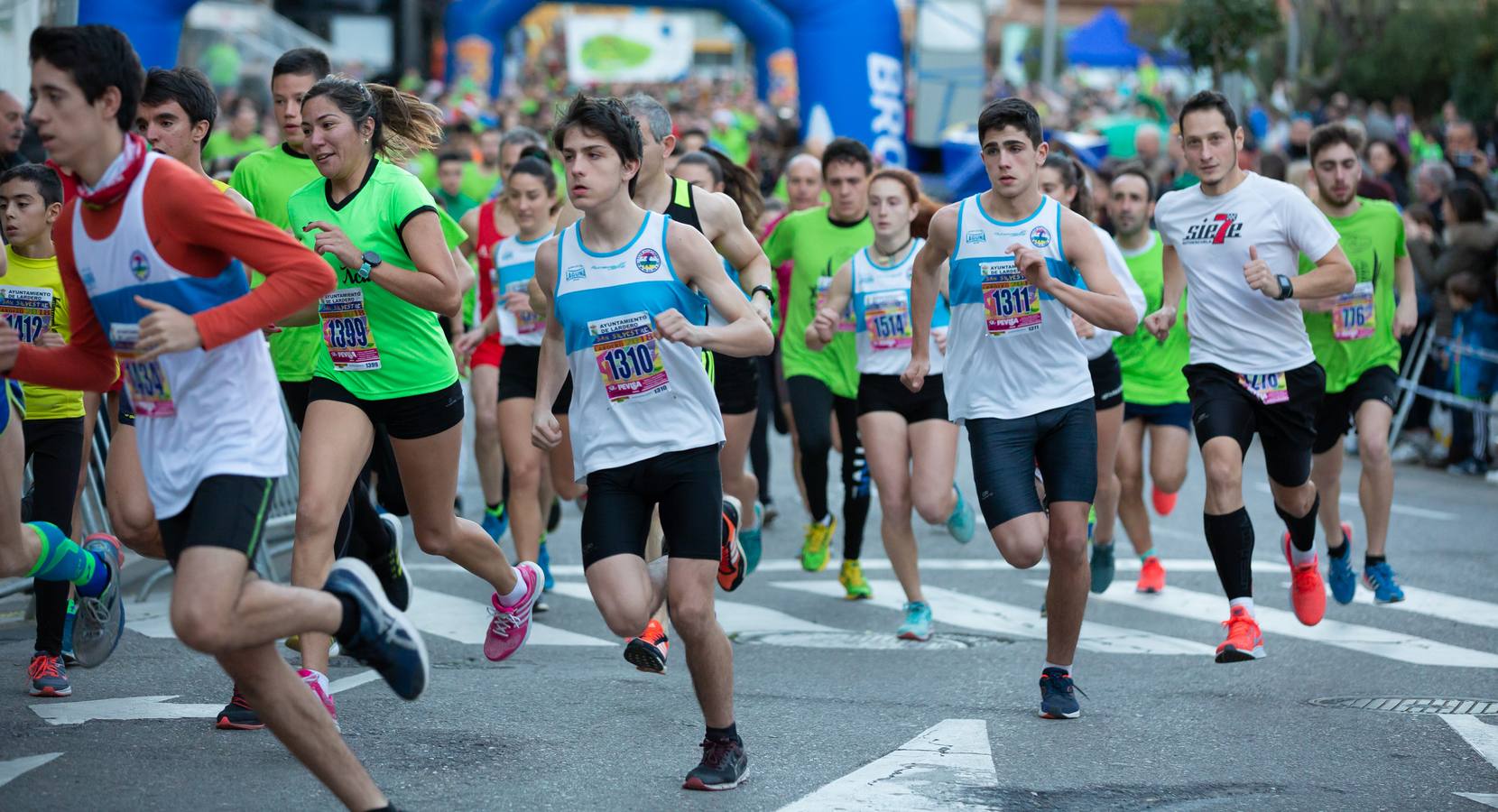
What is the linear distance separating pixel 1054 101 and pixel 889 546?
81.7ft

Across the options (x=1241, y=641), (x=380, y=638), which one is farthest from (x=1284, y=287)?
(x=380, y=638)

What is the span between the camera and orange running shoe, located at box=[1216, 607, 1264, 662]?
6973 mm

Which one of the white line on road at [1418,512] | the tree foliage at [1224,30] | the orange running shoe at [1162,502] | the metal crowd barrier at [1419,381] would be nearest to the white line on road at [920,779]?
the orange running shoe at [1162,502]

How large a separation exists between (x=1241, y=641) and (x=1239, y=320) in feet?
4.22

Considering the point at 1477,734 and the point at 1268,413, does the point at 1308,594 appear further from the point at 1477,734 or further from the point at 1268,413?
the point at 1477,734

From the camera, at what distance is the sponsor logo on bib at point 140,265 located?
14.7 ft

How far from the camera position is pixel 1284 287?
7.06m

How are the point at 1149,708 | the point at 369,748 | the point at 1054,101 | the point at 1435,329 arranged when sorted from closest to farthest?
the point at 369,748, the point at 1149,708, the point at 1435,329, the point at 1054,101

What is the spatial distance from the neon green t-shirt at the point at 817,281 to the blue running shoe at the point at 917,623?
133cm

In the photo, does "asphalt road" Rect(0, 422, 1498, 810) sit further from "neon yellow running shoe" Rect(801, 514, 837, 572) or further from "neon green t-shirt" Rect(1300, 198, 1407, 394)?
"neon green t-shirt" Rect(1300, 198, 1407, 394)

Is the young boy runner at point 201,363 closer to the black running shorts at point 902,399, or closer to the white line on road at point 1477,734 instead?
the white line on road at point 1477,734

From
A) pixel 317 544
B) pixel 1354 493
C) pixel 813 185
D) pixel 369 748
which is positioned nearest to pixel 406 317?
pixel 317 544

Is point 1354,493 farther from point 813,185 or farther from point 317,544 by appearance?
point 317,544

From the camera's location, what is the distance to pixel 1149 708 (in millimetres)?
6516
